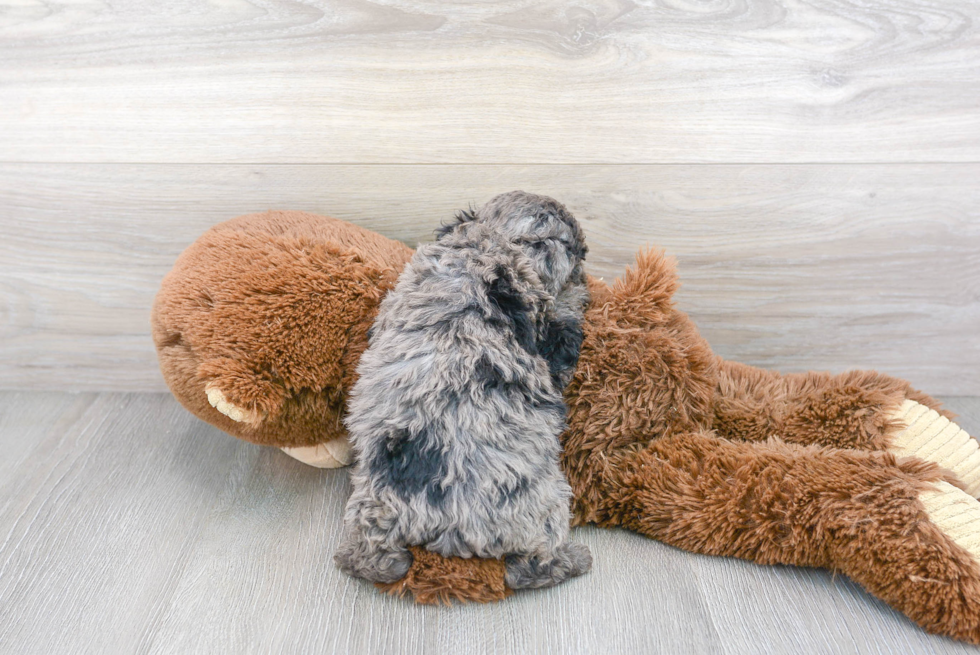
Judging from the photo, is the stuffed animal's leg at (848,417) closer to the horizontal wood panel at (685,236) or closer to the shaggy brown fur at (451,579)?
the horizontal wood panel at (685,236)

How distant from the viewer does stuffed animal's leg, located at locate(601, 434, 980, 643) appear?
2.45ft

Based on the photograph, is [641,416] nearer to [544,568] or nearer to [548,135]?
[544,568]

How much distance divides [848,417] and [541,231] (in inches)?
19.9

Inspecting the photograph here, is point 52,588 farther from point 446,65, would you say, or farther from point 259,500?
point 446,65

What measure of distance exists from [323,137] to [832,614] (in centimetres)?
95

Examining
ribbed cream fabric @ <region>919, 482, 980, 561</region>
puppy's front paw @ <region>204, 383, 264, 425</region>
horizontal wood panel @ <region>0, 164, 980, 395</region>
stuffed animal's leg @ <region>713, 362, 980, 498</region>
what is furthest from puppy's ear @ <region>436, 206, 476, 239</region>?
ribbed cream fabric @ <region>919, 482, 980, 561</region>

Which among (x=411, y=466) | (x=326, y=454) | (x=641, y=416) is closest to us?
(x=411, y=466)

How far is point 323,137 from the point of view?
3.56 feet

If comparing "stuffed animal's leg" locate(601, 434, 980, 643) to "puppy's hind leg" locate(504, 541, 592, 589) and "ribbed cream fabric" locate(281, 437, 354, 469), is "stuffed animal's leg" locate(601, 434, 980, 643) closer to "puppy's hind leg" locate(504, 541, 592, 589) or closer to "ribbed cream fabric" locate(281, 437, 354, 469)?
"puppy's hind leg" locate(504, 541, 592, 589)

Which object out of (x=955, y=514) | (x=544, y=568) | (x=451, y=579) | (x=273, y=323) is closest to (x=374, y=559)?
(x=451, y=579)

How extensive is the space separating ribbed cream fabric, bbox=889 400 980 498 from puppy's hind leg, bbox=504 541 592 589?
0.46m

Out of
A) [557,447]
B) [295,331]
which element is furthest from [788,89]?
[295,331]

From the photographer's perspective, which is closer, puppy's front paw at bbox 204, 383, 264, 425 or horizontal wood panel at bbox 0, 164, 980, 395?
puppy's front paw at bbox 204, 383, 264, 425

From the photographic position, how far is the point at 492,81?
1.05 meters
